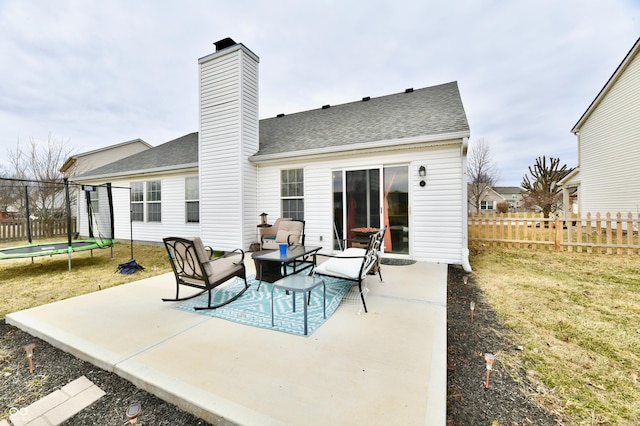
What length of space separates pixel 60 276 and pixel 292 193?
18.3 ft

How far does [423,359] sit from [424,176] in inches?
181

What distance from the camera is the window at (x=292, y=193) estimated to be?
24.1 feet

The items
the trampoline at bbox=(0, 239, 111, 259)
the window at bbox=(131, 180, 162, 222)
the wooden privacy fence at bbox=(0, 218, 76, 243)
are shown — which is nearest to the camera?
the trampoline at bbox=(0, 239, 111, 259)

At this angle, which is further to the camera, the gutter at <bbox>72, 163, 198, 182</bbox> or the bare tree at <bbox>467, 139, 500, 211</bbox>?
the bare tree at <bbox>467, 139, 500, 211</bbox>

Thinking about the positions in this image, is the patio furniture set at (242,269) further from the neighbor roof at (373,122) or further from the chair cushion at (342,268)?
the neighbor roof at (373,122)

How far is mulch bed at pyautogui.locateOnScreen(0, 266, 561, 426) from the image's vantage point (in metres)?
1.66

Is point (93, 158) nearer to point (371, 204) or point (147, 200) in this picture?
point (147, 200)

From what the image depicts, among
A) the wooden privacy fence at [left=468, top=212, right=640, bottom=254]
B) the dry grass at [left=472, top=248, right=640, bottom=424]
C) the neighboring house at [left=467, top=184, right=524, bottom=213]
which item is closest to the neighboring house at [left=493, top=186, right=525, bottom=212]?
the neighboring house at [left=467, top=184, right=524, bottom=213]

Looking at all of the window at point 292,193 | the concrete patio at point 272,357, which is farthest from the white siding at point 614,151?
the window at point 292,193

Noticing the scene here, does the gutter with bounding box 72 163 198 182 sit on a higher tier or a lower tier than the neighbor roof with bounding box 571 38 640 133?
lower

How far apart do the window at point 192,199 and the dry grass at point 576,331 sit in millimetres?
8441

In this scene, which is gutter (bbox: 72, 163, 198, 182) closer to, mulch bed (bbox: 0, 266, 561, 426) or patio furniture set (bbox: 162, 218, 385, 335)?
patio furniture set (bbox: 162, 218, 385, 335)

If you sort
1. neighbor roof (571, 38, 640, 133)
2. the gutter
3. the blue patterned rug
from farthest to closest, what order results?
1. neighbor roof (571, 38, 640, 133)
2. the gutter
3. the blue patterned rug

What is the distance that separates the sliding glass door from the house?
3 cm
